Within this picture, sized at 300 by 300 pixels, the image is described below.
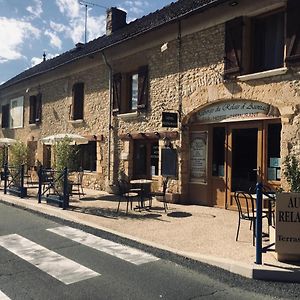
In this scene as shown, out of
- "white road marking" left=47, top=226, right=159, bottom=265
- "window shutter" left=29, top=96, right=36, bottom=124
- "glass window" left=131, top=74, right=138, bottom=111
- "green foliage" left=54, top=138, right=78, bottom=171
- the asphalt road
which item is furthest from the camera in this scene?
"window shutter" left=29, top=96, right=36, bottom=124

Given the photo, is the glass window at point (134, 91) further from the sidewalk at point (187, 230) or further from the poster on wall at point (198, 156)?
the sidewalk at point (187, 230)

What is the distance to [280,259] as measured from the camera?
518 cm

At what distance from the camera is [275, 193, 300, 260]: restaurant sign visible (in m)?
5.07

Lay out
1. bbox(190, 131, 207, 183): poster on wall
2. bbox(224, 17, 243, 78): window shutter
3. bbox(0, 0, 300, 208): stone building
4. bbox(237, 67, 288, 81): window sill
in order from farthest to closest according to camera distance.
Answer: bbox(190, 131, 207, 183): poster on wall < bbox(224, 17, 243, 78): window shutter < bbox(0, 0, 300, 208): stone building < bbox(237, 67, 288, 81): window sill

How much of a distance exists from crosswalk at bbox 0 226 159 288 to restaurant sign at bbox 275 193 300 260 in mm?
1852

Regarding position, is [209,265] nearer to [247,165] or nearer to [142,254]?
[142,254]

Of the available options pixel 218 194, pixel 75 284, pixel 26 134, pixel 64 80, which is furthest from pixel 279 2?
pixel 26 134

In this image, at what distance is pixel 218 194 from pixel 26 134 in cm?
1320

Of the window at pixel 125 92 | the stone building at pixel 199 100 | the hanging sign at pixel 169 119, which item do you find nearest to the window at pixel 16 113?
the stone building at pixel 199 100

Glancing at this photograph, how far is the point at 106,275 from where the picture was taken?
16.1ft

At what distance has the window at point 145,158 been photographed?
12209 mm

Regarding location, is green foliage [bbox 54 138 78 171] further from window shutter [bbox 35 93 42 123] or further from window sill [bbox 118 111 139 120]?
window shutter [bbox 35 93 42 123]

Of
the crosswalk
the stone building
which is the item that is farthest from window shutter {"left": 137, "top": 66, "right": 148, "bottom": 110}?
the crosswalk

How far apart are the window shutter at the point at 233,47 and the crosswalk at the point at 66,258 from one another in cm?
519
